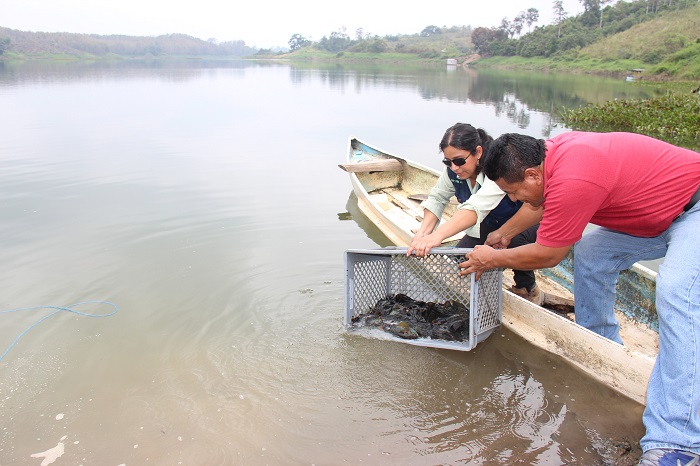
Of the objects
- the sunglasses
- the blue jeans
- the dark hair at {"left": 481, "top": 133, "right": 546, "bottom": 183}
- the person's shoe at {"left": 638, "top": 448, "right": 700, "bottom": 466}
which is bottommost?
the person's shoe at {"left": 638, "top": 448, "right": 700, "bottom": 466}

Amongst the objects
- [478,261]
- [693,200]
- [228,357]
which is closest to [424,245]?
[478,261]

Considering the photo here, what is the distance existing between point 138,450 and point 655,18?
6287 centimetres

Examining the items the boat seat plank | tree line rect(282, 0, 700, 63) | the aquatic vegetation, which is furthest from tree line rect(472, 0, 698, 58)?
the boat seat plank

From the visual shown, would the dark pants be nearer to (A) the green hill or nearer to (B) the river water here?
(B) the river water

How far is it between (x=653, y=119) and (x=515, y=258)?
1147 centimetres

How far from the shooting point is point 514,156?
2.57 metres

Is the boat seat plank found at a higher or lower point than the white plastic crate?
higher

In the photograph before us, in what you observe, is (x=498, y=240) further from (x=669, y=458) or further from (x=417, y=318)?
(x=669, y=458)

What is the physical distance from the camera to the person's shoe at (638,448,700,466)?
2.20m

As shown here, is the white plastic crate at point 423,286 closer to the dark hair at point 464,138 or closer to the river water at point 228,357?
the river water at point 228,357

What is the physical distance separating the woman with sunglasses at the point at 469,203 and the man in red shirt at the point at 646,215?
28.8 inches

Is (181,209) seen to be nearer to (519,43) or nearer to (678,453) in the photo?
(678,453)

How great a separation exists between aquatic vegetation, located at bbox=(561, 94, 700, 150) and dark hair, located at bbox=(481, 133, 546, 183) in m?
10.6

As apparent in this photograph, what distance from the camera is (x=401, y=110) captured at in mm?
20734
